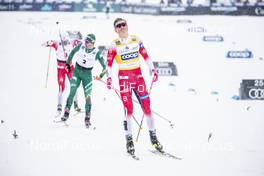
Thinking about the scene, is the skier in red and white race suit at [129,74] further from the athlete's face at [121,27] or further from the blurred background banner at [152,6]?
the blurred background banner at [152,6]

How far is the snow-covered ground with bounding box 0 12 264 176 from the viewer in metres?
6.08

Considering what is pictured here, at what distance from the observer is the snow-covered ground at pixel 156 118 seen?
6.08 m

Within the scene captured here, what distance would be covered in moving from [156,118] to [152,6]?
16478 millimetres

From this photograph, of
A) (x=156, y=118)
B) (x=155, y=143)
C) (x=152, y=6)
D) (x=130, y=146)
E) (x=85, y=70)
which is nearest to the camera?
(x=130, y=146)

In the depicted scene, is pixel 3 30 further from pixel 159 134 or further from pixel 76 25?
pixel 159 134

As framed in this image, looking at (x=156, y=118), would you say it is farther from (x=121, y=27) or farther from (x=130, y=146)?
(x=121, y=27)

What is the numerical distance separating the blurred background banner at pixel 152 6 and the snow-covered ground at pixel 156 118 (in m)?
4.81

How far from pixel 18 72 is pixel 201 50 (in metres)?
8.66

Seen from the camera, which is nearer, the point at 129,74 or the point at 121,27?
the point at 121,27

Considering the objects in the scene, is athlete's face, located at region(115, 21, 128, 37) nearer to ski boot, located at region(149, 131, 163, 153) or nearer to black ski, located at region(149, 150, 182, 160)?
ski boot, located at region(149, 131, 163, 153)

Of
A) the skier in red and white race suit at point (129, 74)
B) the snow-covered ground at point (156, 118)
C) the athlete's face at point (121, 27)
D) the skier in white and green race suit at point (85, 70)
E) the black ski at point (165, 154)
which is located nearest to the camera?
the snow-covered ground at point (156, 118)

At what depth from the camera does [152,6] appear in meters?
24.4

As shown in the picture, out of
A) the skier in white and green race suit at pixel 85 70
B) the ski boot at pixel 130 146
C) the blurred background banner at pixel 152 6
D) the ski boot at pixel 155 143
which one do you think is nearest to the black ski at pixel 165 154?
the ski boot at pixel 155 143

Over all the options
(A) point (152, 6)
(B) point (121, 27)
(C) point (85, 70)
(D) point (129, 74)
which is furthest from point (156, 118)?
(A) point (152, 6)
